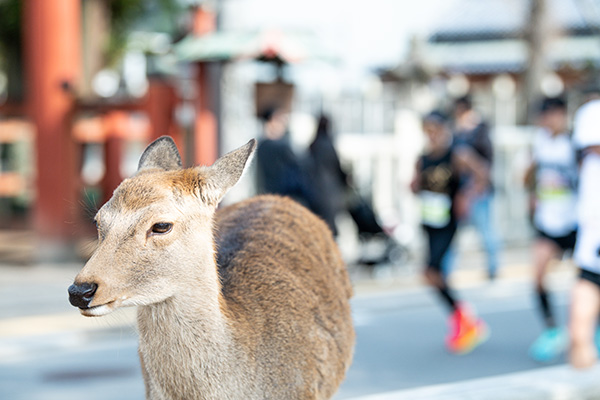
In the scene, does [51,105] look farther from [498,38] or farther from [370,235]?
[498,38]

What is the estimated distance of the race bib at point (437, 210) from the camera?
777 centimetres

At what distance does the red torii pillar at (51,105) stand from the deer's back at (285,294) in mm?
7786

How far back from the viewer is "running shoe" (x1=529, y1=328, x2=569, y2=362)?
7.48 meters

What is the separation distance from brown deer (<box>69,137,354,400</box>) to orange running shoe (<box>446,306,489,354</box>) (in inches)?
145

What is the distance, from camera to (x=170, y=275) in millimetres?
3504

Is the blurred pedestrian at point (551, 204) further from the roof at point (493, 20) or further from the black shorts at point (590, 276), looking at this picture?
the roof at point (493, 20)

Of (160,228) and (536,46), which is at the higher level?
(536,46)

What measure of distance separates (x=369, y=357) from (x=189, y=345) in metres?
4.37

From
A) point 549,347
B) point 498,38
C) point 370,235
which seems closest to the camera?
point 549,347

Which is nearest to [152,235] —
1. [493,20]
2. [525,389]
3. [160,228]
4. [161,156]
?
[160,228]

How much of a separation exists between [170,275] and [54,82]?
9.29 metres

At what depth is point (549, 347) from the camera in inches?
295

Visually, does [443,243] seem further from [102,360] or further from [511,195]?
[511,195]

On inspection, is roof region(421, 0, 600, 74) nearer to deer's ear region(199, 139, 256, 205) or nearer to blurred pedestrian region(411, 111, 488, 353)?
blurred pedestrian region(411, 111, 488, 353)
